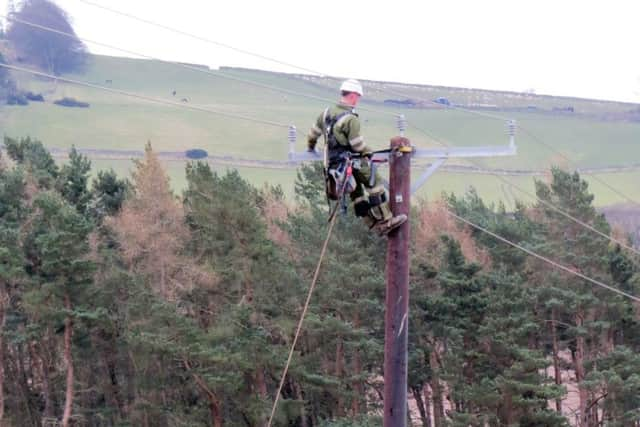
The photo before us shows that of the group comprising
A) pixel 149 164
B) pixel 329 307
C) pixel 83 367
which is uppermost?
pixel 149 164

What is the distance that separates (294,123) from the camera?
80312 mm

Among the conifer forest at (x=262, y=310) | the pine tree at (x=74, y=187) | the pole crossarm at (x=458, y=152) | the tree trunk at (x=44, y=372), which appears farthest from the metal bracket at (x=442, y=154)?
the pine tree at (x=74, y=187)

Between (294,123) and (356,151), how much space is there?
72.3 meters

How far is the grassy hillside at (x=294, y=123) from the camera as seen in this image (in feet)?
245

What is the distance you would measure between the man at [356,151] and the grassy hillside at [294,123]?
59399 millimetres

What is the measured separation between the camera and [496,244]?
104 ft

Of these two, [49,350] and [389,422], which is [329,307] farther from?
[389,422]

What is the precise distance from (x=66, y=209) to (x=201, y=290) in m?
5.43

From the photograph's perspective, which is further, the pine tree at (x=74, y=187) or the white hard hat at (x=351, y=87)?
the pine tree at (x=74, y=187)

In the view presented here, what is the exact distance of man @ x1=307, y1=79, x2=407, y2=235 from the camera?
8398 millimetres

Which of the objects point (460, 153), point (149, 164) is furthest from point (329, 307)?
point (460, 153)

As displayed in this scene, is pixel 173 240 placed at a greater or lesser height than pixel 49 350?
greater

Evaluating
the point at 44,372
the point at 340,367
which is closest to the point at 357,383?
the point at 340,367

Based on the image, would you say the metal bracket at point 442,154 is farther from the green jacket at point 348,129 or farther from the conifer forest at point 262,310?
the conifer forest at point 262,310
